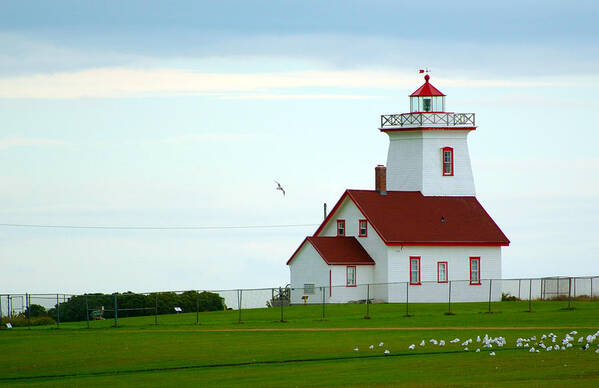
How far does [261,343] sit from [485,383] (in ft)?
44.0

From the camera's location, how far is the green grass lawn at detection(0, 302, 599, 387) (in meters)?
27.0

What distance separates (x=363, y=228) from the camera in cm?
6638

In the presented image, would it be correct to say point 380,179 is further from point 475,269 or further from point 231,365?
point 231,365

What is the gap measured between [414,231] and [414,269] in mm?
2136

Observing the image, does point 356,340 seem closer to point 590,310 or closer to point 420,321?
point 420,321

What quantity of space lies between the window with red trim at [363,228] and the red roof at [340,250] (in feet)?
1.87

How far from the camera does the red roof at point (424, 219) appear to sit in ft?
214

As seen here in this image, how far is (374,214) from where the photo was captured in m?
66.1

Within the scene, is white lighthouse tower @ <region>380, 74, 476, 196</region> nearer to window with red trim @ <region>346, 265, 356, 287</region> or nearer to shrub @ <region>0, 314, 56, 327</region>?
window with red trim @ <region>346, 265, 356, 287</region>

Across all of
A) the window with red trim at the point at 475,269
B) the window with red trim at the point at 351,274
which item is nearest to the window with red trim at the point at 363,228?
the window with red trim at the point at 351,274

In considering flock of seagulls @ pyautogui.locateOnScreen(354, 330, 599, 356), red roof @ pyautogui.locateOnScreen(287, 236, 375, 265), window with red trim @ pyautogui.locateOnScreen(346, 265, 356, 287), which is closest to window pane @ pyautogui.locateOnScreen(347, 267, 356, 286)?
window with red trim @ pyautogui.locateOnScreen(346, 265, 356, 287)

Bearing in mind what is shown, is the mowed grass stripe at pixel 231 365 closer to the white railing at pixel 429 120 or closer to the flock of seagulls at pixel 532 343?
the flock of seagulls at pixel 532 343

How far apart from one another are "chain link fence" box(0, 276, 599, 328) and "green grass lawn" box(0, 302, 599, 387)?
3.19 metres

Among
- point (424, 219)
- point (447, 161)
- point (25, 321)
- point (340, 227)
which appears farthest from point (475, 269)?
point (25, 321)
